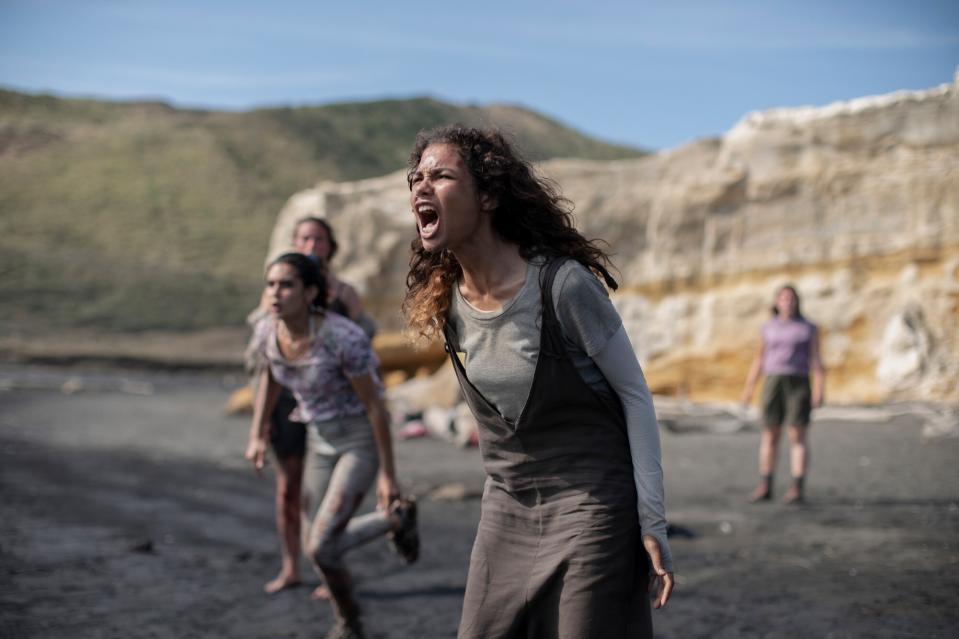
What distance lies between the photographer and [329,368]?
17.1 ft

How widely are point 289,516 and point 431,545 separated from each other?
4.99ft

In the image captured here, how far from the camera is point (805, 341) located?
9.45 metres

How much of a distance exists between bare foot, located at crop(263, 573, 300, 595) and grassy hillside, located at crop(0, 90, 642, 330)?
3488 centimetres

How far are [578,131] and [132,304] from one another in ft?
280

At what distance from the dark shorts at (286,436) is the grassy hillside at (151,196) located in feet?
114

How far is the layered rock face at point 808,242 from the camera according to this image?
16986mm

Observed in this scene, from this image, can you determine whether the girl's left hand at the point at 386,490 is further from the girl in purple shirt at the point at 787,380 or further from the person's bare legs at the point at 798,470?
the girl in purple shirt at the point at 787,380

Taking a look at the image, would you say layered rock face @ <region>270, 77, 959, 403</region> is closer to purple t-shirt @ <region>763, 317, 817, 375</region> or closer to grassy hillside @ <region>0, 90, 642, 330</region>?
purple t-shirt @ <region>763, 317, 817, 375</region>

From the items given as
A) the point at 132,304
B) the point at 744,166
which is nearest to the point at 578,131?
the point at 132,304

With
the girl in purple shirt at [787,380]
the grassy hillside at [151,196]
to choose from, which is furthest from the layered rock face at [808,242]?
the grassy hillside at [151,196]

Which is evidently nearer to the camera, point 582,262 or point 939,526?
point 582,262

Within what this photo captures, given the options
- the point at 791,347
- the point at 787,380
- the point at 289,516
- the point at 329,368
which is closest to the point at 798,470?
the point at 787,380

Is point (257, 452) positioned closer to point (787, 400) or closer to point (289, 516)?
point (289, 516)

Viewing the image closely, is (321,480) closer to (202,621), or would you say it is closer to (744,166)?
(202,621)
